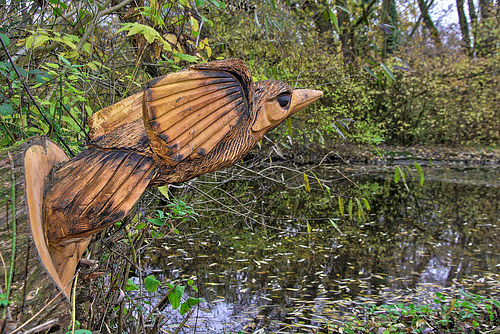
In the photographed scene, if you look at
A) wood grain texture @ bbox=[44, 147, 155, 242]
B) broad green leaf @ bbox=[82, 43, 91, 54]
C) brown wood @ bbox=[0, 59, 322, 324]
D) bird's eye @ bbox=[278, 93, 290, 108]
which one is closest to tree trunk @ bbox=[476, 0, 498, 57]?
bird's eye @ bbox=[278, 93, 290, 108]

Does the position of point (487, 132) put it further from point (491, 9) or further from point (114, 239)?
point (114, 239)

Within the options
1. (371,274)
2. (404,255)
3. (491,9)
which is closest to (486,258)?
(404,255)

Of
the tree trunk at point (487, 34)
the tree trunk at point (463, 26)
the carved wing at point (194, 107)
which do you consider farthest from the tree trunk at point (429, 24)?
the carved wing at point (194, 107)

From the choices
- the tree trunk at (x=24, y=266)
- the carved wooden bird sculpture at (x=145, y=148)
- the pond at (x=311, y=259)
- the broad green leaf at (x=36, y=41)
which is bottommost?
the pond at (x=311, y=259)

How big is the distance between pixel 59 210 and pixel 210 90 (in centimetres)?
58

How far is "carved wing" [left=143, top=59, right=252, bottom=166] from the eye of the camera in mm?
1120

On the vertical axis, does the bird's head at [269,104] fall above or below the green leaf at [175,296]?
above

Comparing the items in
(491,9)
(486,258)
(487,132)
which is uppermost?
(491,9)

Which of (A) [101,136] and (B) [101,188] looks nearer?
(B) [101,188]

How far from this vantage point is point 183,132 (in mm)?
1193

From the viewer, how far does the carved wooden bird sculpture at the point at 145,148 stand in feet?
3.62

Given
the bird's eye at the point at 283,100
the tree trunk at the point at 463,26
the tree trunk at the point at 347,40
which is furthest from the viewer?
the tree trunk at the point at 463,26

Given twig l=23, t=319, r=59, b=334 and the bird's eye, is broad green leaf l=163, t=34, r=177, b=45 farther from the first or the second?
twig l=23, t=319, r=59, b=334

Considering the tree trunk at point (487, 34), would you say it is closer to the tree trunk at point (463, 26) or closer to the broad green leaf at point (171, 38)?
the tree trunk at point (463, 26)
